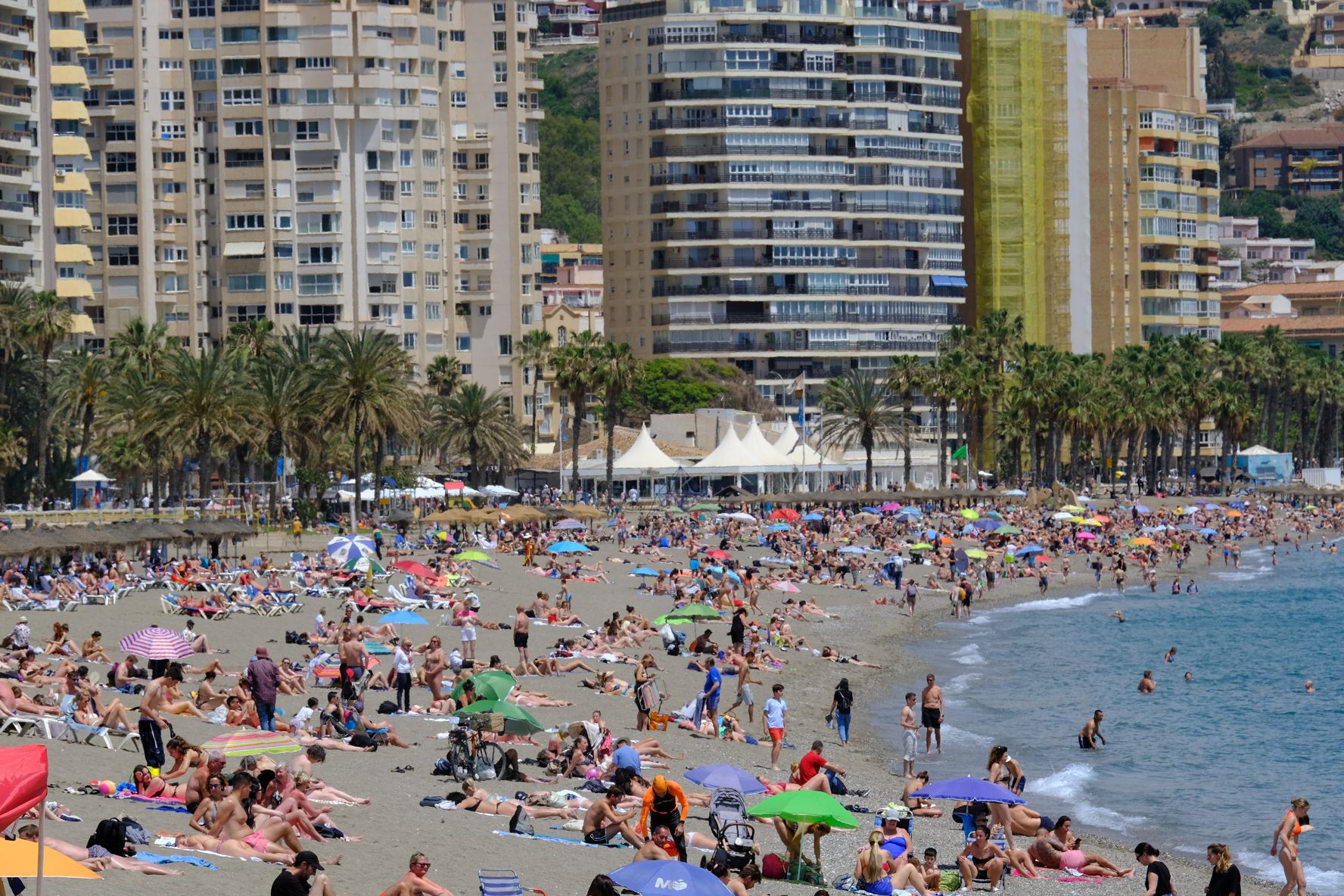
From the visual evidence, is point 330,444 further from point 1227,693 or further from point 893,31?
Answer: point 893,31

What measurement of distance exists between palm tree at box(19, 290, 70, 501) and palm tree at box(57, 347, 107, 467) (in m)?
1.50

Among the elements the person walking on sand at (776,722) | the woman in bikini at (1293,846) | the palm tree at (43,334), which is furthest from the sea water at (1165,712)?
the palm tree at (43,334)

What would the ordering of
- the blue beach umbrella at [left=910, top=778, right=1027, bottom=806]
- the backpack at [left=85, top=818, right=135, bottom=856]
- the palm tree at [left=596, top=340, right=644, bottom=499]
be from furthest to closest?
the palm tree at [left=596, top=340, right=644, bottom=499], the blue beach umbrella at [left=910, top=778, right=1027, bottom=806], the backpack at [left=85, top=818, right=135, bottom=856]

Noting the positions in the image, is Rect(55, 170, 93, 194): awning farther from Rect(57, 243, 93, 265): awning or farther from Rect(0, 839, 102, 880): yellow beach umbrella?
Rect(0, 839, 102, 880): yellow beach umbrella

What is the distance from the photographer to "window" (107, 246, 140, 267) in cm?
9944

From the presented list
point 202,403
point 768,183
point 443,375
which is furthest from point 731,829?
point 768,183

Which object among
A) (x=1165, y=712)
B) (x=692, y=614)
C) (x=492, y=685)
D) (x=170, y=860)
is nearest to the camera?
(x=170, y=860)

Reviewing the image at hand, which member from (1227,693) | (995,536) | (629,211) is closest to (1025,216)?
(629,211)

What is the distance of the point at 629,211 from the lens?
122 meters

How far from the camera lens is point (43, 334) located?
69812 mm

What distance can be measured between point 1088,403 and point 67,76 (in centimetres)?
5271

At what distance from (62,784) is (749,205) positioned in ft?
329

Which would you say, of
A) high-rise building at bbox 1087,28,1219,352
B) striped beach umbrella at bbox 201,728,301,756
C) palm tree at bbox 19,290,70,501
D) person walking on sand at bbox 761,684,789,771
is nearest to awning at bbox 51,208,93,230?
palm tree at bbox 19,290,70,501

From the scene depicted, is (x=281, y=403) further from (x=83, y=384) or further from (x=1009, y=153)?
(x=1009, y=153)
